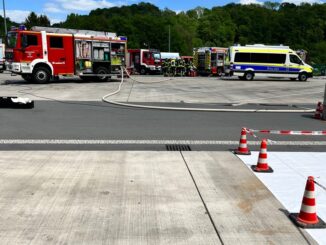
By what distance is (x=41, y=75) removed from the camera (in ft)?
72.5

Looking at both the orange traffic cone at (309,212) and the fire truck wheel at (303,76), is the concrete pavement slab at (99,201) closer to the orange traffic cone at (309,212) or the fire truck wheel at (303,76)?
the orange traffic cone at (309,212)

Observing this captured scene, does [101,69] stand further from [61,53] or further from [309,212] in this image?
[309,212]

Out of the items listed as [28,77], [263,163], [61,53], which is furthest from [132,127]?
[28,77]

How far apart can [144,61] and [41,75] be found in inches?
802

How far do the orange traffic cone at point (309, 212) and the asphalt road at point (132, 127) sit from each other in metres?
3.59

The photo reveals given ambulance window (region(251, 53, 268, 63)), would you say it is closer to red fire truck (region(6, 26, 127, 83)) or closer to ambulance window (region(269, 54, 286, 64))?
ambulance window (region(269, 54, 286, 64))

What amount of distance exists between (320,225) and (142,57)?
38417 millimetres

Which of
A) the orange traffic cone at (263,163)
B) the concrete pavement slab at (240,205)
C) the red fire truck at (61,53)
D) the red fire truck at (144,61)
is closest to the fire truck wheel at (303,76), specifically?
the red fire truck at (61,53)

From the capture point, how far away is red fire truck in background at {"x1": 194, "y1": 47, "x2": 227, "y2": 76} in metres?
36.6

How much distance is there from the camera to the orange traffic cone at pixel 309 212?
13.1ft

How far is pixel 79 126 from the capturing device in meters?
9.65

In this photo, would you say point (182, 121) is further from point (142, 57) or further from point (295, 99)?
point (142, 57)

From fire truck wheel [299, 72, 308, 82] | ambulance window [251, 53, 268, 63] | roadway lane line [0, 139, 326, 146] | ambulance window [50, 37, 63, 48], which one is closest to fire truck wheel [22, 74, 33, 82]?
ambulance window [50, 37, 63, 48]

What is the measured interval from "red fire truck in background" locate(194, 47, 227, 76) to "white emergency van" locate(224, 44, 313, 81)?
6754 millimetres
